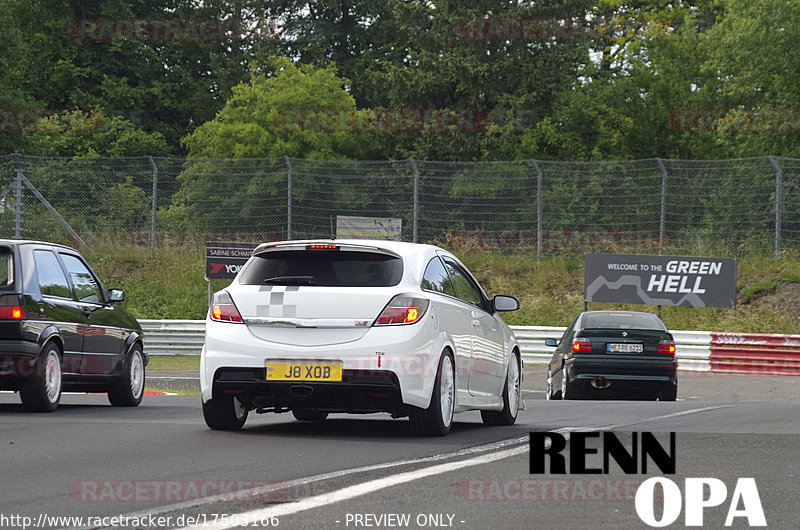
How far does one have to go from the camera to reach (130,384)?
14.5m

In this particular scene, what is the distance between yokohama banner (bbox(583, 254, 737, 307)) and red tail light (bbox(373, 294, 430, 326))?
824 inches

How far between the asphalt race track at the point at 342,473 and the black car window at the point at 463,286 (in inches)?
47.1

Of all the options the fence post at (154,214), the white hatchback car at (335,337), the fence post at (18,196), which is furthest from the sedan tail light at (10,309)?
the fence post at (18,196)

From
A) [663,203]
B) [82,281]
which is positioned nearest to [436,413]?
[82,281]

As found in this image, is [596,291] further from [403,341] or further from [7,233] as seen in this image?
[403,341]

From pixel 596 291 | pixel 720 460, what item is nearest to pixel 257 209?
pixel 596 291

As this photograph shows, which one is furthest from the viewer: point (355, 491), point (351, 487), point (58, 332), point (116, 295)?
point (116, 295)

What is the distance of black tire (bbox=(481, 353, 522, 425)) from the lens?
11922 mm

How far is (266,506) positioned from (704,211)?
87.4 ft

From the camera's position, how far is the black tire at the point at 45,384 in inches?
482

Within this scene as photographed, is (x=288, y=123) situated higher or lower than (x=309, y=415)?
higher

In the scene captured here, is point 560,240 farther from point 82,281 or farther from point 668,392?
point 82,281

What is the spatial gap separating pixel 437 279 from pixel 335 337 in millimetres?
1361

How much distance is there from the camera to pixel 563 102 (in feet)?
165
